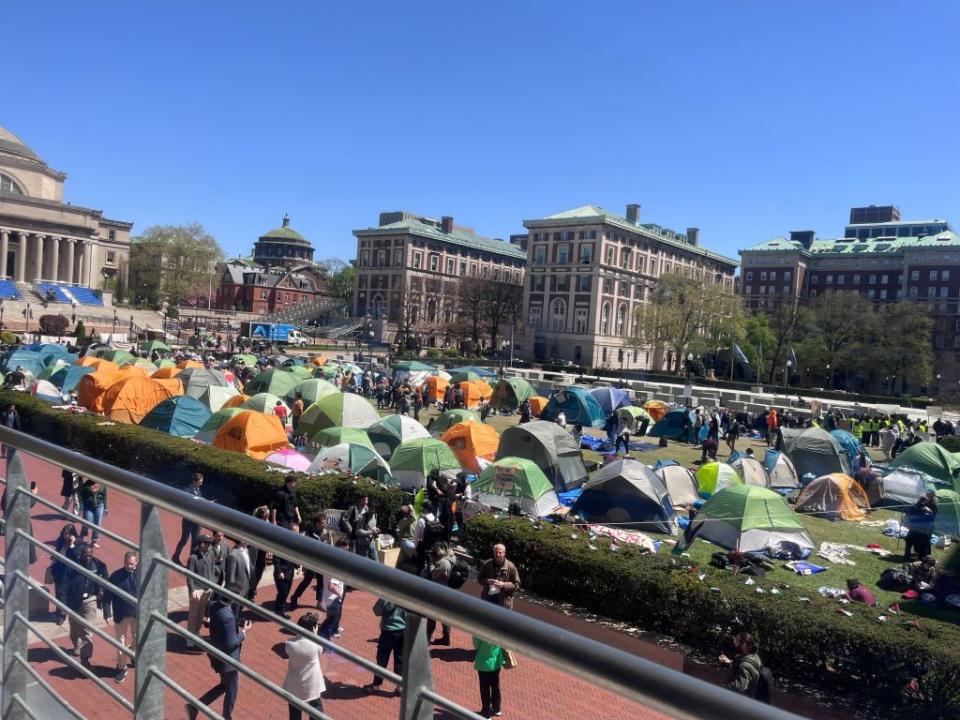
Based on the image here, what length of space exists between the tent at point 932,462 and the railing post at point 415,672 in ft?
74.3

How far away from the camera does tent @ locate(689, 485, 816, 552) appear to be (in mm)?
14523

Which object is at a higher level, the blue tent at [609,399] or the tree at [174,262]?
the tree at [174,262]

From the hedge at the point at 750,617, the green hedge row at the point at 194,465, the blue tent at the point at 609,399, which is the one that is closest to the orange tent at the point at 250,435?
the green hedge row at the point at 194,465

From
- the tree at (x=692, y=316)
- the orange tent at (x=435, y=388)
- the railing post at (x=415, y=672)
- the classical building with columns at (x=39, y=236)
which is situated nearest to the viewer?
the railing post at (x=415, y=672)

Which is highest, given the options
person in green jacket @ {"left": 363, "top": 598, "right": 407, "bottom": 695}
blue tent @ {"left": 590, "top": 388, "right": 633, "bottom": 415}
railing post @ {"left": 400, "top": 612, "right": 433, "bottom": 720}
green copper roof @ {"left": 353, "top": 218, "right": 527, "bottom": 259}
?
green copper roof @ {"left": 353, "top": 218, "right": 527, "bottom": 259}

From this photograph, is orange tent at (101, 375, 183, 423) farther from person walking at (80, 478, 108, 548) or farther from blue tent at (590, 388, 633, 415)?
person walking at (80, 478, 108, 548)

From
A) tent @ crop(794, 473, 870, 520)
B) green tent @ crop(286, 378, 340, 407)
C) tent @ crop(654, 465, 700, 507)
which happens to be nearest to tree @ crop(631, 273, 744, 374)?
green tent @ crop(286, 378, 340, 407)

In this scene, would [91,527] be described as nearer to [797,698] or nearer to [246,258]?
[797,698]

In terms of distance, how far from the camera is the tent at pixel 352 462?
1625cm

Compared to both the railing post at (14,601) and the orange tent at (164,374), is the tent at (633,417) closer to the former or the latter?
the orange tent at (164,374)

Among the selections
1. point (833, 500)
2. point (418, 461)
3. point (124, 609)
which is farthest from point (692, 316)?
point (124, 609)

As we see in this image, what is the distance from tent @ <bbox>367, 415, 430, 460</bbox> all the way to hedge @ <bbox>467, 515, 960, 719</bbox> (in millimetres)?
8640

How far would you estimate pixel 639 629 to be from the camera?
10.1m

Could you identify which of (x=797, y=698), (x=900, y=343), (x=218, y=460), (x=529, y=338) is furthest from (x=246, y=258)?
(x=797, y=698)
